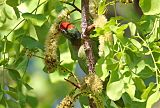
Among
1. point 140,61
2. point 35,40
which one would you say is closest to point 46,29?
point 35,40

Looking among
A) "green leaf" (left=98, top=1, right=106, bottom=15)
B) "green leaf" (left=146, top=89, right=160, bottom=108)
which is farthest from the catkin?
"green leaf" (left=146, top=89, right=160, bottom=108)

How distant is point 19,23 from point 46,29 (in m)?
0.07

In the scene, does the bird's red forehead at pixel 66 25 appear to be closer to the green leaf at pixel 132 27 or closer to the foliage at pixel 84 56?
the foliage at pixel 84 56

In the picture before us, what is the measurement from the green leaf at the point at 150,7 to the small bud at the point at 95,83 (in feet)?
0.49

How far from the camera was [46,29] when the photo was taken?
3.72 feet

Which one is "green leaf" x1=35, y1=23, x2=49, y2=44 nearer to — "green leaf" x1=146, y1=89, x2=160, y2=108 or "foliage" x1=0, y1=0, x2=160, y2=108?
"foliage" x1=0, y1=0, x2=160, y2=108

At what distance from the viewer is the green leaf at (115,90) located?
88 centimetres

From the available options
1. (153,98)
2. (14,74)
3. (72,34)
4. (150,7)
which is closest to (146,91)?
(153,98)

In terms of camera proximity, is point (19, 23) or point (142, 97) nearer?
point (142, 97)

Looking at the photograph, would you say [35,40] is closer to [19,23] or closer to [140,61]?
[19,23]

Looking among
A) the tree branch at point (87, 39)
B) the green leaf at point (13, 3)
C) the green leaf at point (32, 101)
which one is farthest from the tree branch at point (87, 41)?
the green leaf at point (32, 101)

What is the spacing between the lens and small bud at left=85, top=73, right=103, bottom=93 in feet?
3.02

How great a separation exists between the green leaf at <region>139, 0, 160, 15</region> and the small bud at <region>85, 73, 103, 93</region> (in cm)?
15

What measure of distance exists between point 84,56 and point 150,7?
0.68ft
